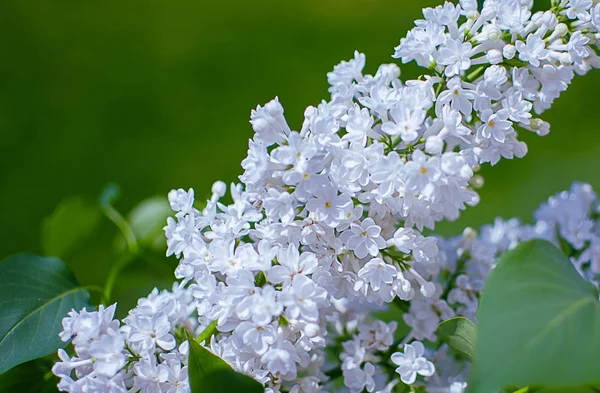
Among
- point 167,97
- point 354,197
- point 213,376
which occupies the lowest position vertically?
point 213,376

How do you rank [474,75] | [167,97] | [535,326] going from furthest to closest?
[167,97] < [474,75] < [535,326]

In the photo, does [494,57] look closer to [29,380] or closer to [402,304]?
[402,304]

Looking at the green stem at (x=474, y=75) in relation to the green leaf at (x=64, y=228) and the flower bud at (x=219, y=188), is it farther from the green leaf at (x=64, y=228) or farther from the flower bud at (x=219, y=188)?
the green leaf at (x=64, y=228)

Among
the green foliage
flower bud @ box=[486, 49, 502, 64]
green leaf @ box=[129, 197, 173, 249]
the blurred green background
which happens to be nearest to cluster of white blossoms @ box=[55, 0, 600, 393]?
flower bud @ box=[486, 49, 502, 64]

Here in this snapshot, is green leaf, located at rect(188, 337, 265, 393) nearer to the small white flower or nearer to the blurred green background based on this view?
the small white flower

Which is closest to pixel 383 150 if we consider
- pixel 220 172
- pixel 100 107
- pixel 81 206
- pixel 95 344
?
pixel 95 344

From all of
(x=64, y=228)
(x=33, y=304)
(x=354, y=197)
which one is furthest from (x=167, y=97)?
(x=354, y=197)

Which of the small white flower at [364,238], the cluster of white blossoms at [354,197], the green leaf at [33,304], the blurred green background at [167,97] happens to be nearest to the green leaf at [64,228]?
the green leaf at [33,304]
